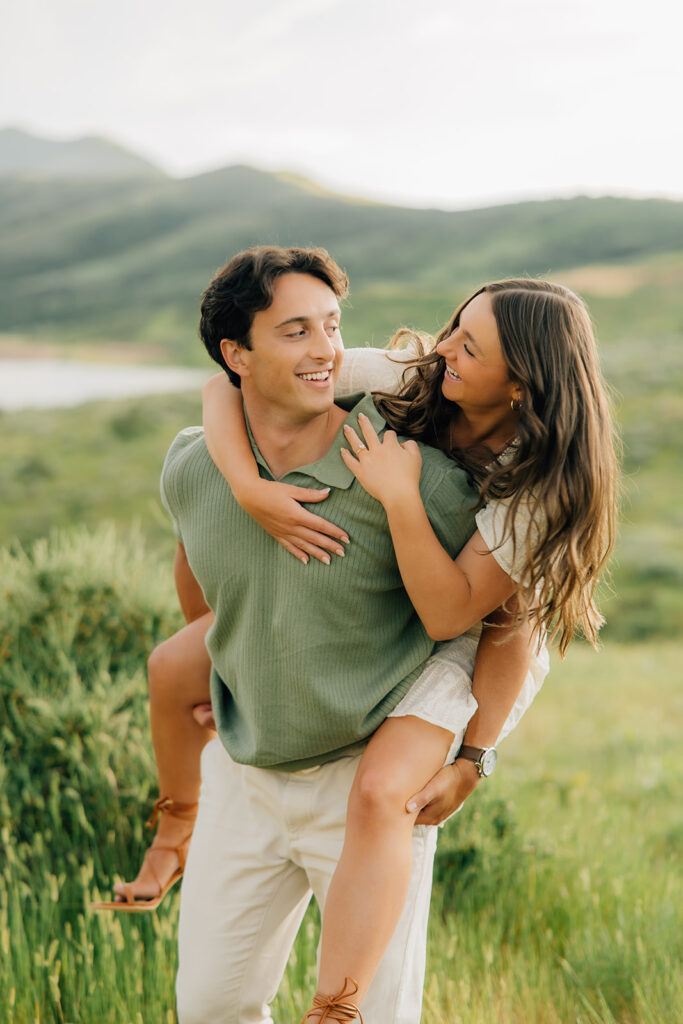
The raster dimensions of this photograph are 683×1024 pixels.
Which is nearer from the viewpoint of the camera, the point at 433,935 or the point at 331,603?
the point at 331,603

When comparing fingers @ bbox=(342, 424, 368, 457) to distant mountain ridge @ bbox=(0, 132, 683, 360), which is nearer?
fingers @ bbox=(342, 424, 368, 457)

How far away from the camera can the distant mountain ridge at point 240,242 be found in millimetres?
43969

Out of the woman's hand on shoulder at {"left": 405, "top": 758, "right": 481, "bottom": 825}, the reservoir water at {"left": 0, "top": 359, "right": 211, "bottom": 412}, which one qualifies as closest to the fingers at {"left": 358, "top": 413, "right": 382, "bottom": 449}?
the woman's hand on shoulder at {"left": 405, "top": 758, "right": 481, "bottom": 825}

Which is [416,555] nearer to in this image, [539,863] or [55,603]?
[539,863]

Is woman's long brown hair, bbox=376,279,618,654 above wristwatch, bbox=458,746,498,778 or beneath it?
above

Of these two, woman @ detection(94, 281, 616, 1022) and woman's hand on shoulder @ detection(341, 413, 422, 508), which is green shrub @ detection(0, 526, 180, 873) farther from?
woman's hand on shoulder @ detection(341, 413, 422, 508)

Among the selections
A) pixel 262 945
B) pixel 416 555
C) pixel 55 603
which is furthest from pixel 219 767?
pixel 55 603

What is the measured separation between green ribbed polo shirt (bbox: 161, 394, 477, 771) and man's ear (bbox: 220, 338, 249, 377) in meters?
0.27

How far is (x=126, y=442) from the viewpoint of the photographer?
19.1 metres

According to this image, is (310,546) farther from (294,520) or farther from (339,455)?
(339,455)

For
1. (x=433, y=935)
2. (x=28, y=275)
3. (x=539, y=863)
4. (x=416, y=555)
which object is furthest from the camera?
(x=28, y=275)

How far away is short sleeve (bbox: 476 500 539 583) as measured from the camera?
1998 millimetres

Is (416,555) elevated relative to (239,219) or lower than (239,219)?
lower

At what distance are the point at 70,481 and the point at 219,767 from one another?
1515 cm
